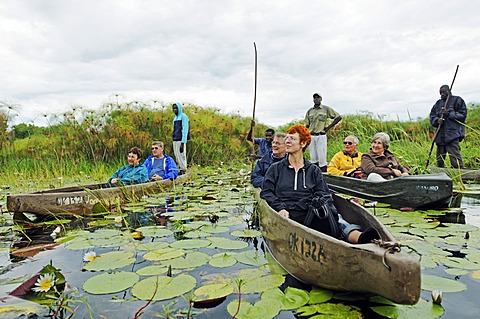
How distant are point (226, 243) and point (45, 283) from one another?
1.55 meters

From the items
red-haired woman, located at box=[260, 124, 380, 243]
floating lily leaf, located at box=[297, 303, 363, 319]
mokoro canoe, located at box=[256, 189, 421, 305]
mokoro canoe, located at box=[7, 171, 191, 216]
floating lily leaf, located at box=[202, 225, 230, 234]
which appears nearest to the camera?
mokoro canoe, located at box=[256, 189, 421, 305]

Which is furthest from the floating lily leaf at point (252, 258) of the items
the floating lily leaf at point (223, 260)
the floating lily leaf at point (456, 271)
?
the floating lily leaf at point (456, 271)

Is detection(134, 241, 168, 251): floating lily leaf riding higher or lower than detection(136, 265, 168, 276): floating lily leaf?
higher

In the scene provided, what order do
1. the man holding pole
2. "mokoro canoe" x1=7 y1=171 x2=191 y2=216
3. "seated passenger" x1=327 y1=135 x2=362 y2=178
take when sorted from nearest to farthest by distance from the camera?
"mokoro canoe" x1=7 y1=171 x2=191 y2=216, "seated passenger" x1=327 y1=135 x2=362 y2=178, the man holding pole

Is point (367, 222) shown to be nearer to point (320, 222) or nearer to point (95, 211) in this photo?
point (320, 222)

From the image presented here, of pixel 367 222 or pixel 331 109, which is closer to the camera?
pixel 367 222

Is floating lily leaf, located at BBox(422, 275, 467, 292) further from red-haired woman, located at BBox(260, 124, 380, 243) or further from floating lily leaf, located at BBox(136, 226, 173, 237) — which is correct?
floating lily leaf, located at BBox(136, 226, 173, 237)

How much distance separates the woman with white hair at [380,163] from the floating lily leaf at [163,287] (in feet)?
12.2

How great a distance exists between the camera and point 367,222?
269 centimetres

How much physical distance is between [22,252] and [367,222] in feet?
9.72

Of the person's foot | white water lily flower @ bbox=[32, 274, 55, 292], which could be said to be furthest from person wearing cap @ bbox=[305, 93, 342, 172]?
white water lily flower @ bbox=[32, 274, 55, 292]

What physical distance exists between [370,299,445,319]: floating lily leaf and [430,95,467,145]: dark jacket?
5.51 m

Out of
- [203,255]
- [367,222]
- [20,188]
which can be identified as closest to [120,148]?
[20,188]

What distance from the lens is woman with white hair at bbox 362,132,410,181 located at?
519 cm
